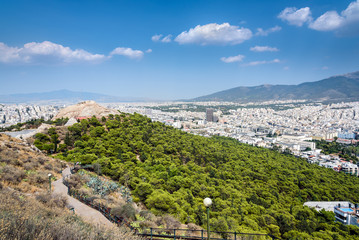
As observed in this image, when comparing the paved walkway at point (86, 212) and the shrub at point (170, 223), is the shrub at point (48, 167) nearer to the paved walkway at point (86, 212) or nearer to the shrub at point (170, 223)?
the paved walkway at point (86, 212)

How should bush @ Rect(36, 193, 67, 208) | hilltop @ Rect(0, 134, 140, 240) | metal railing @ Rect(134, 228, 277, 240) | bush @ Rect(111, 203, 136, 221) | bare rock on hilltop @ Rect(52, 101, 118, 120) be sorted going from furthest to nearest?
bare rock on hilltop @ Rect(52, 101, 118, 120), bush @ Rect(111, 203, 136, 221), bush @ Rect(36, 193, 67, 208), metal railing @ Rect(134, 228, 277, 240), hilltop @ Rect(0, 134, 140, 240)

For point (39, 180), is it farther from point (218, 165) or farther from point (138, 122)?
point (138, 122)

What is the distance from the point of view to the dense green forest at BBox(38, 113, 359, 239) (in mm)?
10875

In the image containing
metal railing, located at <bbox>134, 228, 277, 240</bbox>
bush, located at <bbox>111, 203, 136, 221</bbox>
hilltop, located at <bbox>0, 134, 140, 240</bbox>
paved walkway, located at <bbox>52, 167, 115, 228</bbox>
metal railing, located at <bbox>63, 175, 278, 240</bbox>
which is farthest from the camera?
bush, located at <bbox>111, 203, 136, 221</bbox>

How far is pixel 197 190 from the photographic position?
13922 mm

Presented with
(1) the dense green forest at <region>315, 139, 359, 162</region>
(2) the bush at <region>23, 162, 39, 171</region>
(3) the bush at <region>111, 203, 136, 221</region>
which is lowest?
(1) the dense green forest at <region>315, 139, 359, 162</region>

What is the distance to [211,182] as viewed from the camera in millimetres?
16078

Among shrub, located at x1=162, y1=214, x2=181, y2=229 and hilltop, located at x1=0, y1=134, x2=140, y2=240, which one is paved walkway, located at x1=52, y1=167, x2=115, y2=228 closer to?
hilltop, located at x1=0, y1=134, x2=140, y2=240

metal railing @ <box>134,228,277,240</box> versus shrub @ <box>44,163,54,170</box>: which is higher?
shrub @ <box>44,163,54,170</box>

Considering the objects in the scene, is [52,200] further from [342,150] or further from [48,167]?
[342,150]

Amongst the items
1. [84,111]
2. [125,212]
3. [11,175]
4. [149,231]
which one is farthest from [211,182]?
[84,111]

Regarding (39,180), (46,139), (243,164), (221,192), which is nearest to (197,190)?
(221,192)

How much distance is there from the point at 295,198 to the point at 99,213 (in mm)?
18042

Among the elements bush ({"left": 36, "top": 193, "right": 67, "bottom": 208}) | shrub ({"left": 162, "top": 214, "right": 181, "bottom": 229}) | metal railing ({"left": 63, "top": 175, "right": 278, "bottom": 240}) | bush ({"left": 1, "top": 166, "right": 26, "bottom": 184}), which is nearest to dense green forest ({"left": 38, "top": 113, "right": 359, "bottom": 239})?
shrub ({"left": 162, "top": 214, "right": 181, "bottom": 229})
